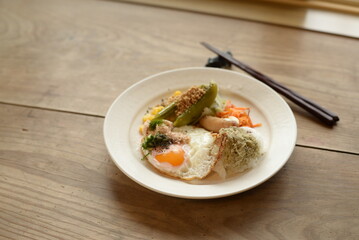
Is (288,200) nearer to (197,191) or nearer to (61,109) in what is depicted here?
(197,191)

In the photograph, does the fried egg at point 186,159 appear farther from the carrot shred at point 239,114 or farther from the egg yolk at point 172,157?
the carrot shred at point 239,114

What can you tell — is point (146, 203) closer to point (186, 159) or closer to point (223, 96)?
point (186, 159)

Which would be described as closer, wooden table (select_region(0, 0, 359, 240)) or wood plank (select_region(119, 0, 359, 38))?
wooden table (select_region(0, 0, 359, 240))

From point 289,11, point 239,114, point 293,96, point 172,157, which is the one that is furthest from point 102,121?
point 289,11

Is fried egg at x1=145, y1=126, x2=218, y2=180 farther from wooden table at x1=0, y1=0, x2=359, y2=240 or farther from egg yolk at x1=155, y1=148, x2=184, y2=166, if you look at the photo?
wooden table at x1=0, y1=0, x2=359, y2=240

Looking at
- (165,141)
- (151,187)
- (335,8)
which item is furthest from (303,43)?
(151,187)

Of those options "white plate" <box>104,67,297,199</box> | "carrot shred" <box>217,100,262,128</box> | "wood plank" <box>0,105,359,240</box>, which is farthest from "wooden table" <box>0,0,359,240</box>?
"carrot shred" <box>217,100,262,128</box>
